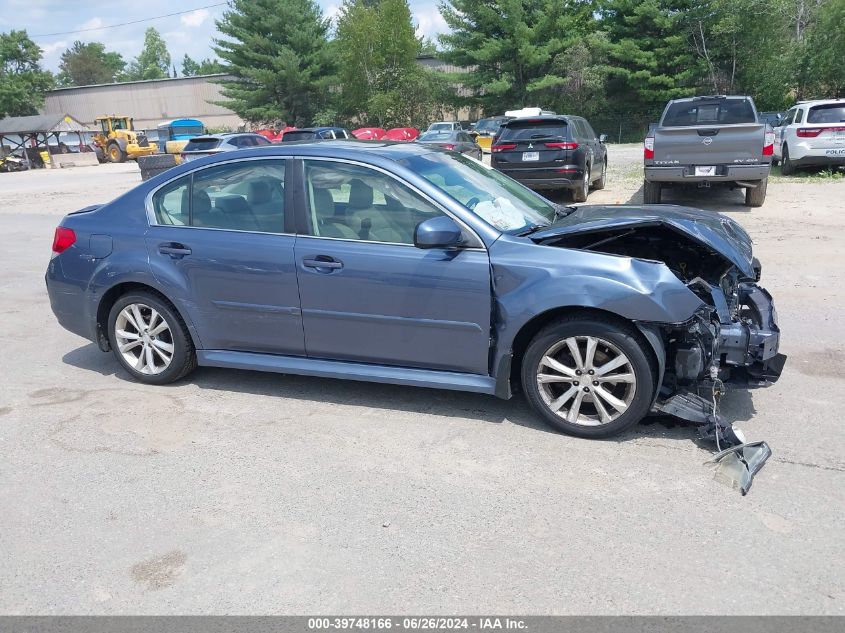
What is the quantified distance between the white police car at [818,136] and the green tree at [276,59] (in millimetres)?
39843

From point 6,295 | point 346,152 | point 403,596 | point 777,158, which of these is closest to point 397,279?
point 346,152

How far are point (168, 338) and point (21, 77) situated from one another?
266 feet

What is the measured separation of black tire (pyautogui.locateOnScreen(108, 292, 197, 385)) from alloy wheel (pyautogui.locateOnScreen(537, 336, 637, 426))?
2546 mm

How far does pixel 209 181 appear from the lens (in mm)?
4914

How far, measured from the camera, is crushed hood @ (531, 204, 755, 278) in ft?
13.7

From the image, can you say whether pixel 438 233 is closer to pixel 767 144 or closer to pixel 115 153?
pixel 767 144

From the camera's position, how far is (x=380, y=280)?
14.1 ft

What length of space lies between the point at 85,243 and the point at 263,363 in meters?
1.69

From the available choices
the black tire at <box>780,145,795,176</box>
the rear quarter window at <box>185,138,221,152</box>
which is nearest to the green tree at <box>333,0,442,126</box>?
the rear quarter window at <box>185,138,221,152</box>

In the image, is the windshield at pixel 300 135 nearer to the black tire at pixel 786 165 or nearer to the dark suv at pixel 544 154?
the dark suv at pixel 544 154

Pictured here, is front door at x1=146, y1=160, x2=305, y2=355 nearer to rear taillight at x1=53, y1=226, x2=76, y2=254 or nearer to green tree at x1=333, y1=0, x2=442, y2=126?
rear taillight at x1=53, y1=226, x2=76, y2=254

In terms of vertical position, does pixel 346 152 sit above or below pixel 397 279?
above

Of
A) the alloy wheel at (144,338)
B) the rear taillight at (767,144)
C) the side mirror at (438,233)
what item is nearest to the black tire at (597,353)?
the side mirror at (438,233)
